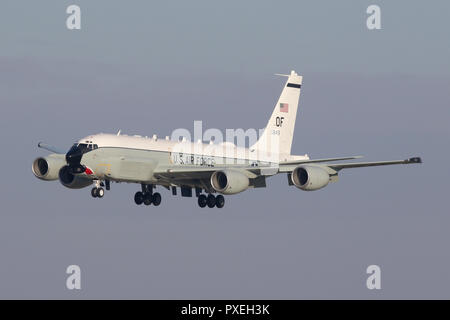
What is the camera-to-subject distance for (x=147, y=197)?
429 ft

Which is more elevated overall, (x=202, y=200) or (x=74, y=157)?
(x=74, y=157)

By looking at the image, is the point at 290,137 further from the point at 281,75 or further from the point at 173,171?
the point at 173,171

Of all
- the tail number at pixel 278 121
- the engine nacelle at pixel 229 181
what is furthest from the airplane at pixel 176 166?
the tail number at pixel 278 121

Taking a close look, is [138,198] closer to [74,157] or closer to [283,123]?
[74,157]

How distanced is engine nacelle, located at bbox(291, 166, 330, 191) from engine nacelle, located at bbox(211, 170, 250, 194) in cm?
394

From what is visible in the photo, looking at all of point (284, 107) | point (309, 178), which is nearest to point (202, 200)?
point (309, 178)

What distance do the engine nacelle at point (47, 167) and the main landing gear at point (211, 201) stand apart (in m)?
11.8

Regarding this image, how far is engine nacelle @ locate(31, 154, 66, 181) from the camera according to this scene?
421 feet

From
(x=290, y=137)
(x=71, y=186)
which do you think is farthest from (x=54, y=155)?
(x=290, y=137)

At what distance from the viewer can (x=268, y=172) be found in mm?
127188

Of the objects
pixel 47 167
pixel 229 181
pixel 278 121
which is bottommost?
pixel 229 181

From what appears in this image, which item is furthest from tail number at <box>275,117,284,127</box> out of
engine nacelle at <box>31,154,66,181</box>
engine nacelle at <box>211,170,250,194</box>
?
engine nacelle at <box>31,154,66,181</box>

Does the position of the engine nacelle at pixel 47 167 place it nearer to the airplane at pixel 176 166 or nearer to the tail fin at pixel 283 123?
the airplane at pixel 176 166

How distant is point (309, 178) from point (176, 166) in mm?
10977
